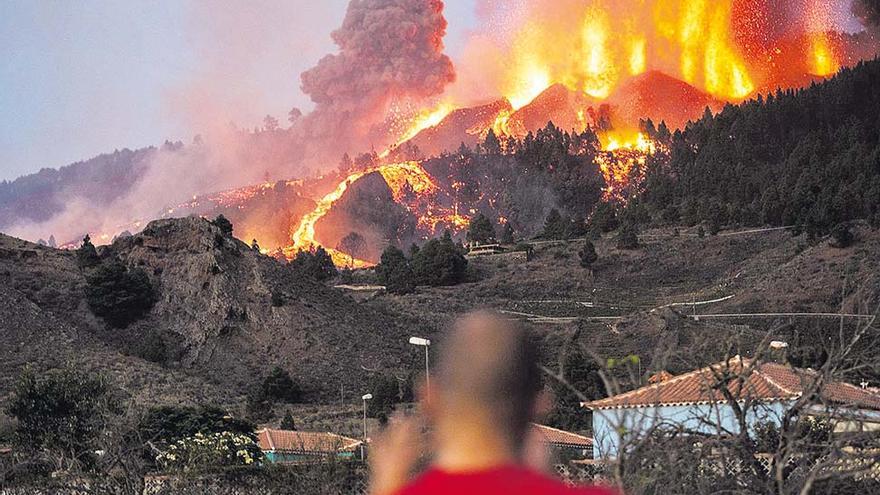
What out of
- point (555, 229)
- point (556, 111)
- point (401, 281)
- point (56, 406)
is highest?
point (556, 111)

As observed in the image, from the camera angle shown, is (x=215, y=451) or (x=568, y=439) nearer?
(x=215, y=451)

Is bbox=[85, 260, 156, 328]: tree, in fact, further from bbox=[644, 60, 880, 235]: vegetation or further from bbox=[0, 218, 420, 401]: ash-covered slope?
bbox=[644, 60, 880, 235]: vegetation

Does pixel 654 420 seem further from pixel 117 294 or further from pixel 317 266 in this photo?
pixel 317 266

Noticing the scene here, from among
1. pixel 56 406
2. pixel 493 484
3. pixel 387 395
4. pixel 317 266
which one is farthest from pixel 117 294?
pixel 493 484

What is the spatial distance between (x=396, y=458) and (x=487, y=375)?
1.18ft

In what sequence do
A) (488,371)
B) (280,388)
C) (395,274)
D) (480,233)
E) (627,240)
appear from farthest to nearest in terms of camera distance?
1. (480,233)
2. (627,240)
3. (395,274)
4. (280,388)
5. (488,371)

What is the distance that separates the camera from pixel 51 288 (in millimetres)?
47812

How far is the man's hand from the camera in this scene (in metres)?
2.08

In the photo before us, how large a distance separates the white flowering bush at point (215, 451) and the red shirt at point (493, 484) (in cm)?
1436

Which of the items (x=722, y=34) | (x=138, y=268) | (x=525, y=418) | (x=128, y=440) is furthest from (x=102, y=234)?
(x=525, y=418)

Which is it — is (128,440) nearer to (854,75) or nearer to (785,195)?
(785,195)

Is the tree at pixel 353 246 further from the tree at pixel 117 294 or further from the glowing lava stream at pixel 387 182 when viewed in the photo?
→ the tree at pixel 117 294

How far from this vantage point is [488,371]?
77.2 inches

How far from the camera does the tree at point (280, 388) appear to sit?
40.2 meters
